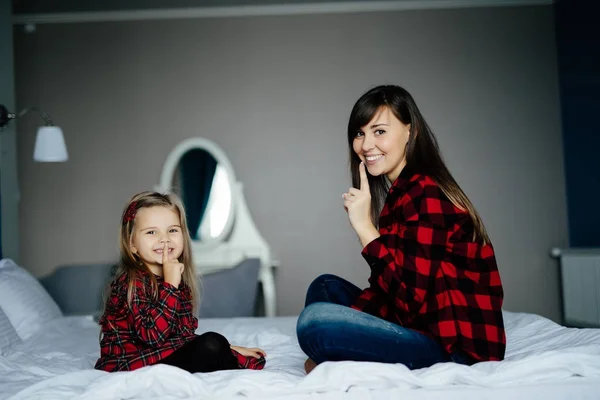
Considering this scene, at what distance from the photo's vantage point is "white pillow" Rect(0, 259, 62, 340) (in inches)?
90.0

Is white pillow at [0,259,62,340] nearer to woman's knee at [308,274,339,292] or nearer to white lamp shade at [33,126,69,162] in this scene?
white lamp shade at [33,126,69,162]

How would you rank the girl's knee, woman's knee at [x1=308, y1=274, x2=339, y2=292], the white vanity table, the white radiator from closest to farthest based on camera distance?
the girl's knee, woman's knee at [x1=308, y1=274, x2=339, y2=292], the white radiator, the white vanity table

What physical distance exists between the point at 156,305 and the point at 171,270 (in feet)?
0.42

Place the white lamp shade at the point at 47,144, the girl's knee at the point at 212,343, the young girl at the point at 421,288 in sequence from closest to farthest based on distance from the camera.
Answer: the young girl at the point at 421,288 → the girl's knee at the point at 212,343 → the white lamp shade at the point at 47,144

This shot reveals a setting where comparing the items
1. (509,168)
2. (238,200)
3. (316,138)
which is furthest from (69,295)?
(509,168)

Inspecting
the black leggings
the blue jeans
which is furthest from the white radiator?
the black leggings

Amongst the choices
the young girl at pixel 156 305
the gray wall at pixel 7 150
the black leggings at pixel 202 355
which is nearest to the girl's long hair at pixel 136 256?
the young girl at pixel 156 305

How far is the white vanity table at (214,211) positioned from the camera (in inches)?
157

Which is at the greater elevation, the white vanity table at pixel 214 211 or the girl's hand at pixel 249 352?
the white vanity table at pixel 214 211

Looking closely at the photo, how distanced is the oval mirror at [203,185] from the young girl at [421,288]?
2.48 m

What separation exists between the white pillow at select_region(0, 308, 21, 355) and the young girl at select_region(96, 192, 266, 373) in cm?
50

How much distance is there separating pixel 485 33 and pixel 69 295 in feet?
11.1

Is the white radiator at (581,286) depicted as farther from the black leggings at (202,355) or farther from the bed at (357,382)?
the black leggings at (202,355)

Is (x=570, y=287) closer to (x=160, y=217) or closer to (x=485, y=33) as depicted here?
(x=485, y=33)
